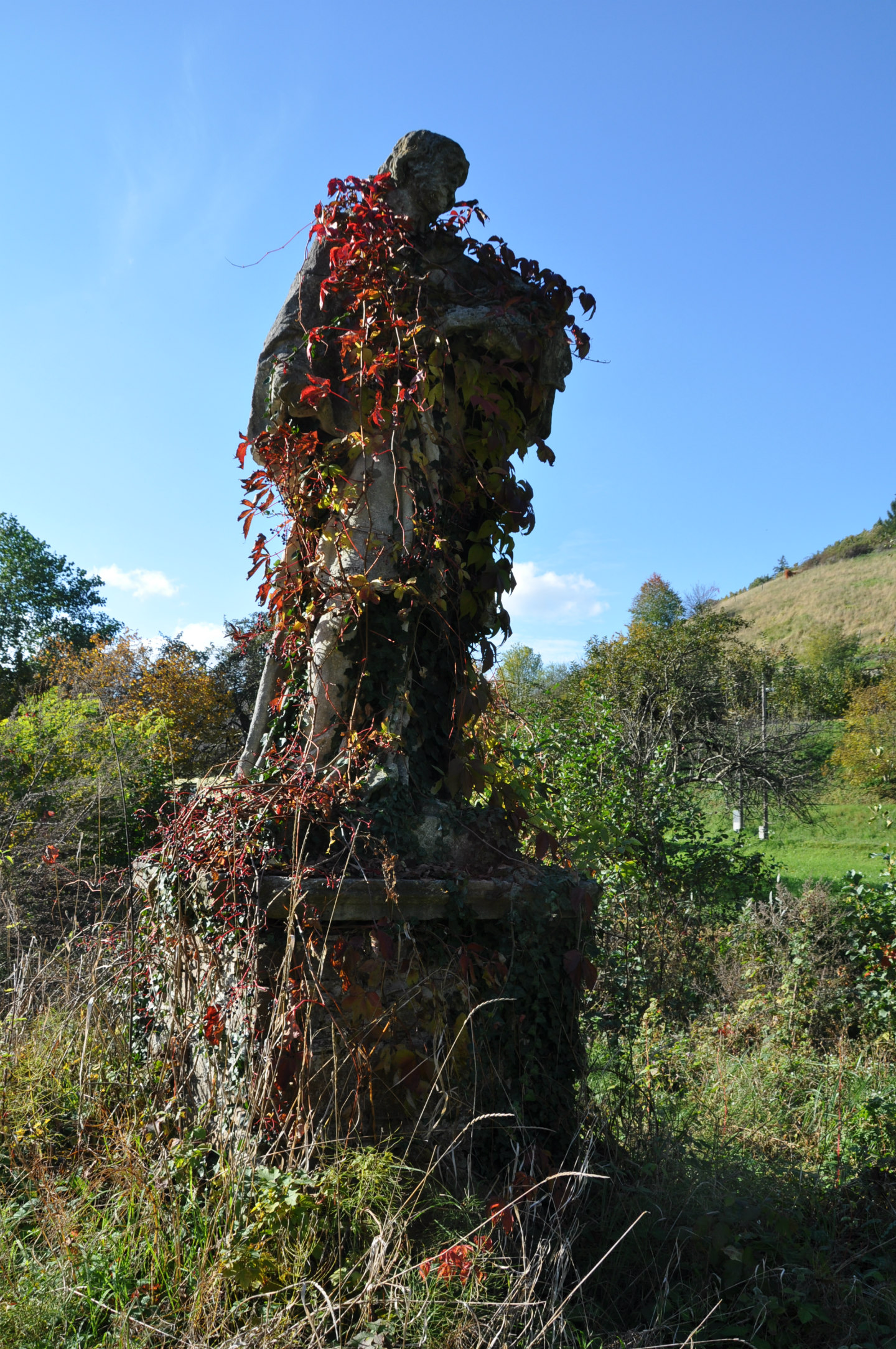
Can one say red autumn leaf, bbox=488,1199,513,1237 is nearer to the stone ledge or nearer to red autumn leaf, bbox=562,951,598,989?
red autumn leaf, bbox=562,951,598,989

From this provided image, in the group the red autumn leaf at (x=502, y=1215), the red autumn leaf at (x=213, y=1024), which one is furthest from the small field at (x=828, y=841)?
the red autumn leaf at (x=213, y=1024)

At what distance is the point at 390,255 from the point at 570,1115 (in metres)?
3.61

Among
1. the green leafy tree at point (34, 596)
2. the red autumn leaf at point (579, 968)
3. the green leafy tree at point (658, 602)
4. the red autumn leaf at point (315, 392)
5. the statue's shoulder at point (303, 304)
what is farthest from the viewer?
the green leafy tree at point (658, 602)

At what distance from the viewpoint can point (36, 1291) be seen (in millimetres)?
2332

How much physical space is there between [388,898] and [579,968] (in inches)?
34.5

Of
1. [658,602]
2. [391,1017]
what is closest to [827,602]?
[658,602]

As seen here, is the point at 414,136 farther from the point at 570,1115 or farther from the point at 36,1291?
the point at 36,1291

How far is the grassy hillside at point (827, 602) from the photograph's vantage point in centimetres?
4894

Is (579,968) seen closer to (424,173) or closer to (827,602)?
(424,173)

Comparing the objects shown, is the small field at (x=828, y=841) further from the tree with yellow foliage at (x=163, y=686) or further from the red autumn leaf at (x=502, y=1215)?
the red autumn leaf at (x=502, y=1215)

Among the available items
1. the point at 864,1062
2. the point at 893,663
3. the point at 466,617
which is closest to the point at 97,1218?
the point at 466,617

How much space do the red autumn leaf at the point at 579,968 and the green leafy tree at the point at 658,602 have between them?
40.2 m

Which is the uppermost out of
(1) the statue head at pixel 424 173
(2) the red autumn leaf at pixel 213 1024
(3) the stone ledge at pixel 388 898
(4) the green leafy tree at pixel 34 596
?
(4) the green leafy tree at pixel 34 596

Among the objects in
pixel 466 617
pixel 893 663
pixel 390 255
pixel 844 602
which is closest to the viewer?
pixel 390 255
